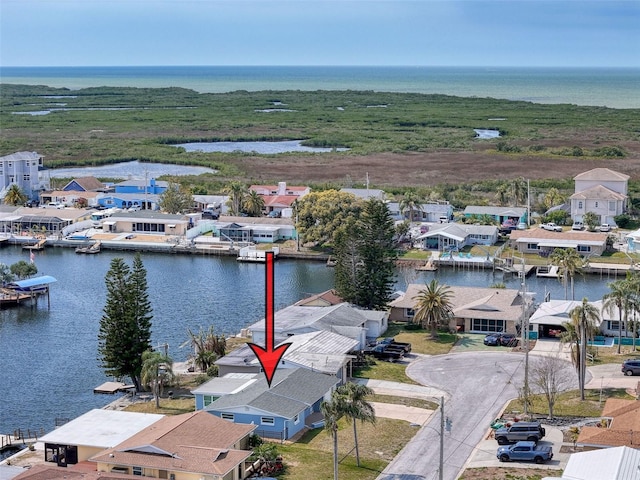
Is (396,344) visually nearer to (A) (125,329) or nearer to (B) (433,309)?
(B) (433,309)

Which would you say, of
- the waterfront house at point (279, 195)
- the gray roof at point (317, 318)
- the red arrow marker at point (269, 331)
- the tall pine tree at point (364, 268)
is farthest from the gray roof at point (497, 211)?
the red arrow marker at point (269, 331)

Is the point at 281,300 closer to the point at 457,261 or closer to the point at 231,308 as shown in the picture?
the point at 231,308

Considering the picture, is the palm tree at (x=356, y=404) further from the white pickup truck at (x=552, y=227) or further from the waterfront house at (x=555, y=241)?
the white pickup truck at (x=552, y=227)

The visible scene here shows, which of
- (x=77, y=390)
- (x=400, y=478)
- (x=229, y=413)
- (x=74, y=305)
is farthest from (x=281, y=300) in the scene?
(x=400, y=478)

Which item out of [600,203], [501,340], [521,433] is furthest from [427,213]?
[521,433]

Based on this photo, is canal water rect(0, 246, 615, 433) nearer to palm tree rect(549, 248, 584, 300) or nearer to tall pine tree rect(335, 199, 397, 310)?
palm tree rect(549, 248, 584, 300)

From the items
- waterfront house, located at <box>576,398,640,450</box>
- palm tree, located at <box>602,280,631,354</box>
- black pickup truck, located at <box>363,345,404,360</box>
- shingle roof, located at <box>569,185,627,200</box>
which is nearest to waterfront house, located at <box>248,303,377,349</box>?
black pickup truck, located at <box>363,345,404,360</box>
